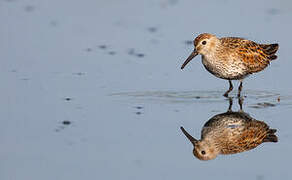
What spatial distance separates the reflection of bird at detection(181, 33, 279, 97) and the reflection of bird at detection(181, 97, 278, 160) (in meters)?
1.82

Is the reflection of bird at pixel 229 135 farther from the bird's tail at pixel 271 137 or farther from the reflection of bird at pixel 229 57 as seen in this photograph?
the reflection of bird at pixel 229 57

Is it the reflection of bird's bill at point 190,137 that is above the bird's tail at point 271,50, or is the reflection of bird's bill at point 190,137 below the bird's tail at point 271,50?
below

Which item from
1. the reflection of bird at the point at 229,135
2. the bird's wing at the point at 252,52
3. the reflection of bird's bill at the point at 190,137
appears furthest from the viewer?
the bird's wing at the point at 252,52

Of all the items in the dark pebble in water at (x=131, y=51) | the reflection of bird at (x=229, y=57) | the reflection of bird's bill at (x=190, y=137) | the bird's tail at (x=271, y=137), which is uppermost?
the reflection of bird at (x=229, y=57)

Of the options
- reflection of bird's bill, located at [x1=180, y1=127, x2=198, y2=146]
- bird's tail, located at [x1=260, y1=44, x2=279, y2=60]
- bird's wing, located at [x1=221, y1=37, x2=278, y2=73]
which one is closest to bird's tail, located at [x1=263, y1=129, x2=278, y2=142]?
reflection of bird's bill, located at [x1=180, y1=127, x2=198, y2=146]

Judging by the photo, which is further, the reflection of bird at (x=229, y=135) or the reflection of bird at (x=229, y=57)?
the reflection of bird at (x=229, y=57)

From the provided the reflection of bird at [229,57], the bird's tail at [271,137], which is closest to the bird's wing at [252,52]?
the reflection of bird at [229,57]

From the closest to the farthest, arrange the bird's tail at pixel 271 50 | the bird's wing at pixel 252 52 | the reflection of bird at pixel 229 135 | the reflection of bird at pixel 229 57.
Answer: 1. the reflection of bird at pixel 229 135
2. the reflection of bird at pixel 229 57
3. the bird's wing at pixel 252 52
4. the bird's tail at pixel 271 50

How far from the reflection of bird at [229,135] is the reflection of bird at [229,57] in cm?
182

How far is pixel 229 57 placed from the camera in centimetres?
1370

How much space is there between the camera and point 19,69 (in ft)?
46.7

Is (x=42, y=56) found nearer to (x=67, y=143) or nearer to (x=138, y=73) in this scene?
(x=138, y=73)

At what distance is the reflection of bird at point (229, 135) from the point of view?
1053 cm

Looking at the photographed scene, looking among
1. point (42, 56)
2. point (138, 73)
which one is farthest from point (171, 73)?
point (42, 56)
